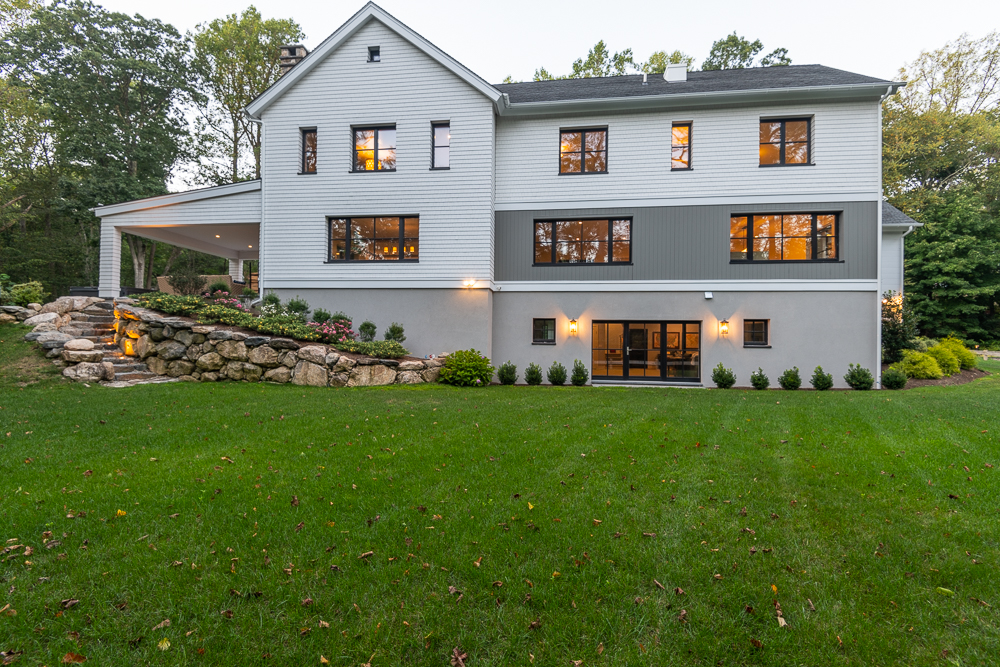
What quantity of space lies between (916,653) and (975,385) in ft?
43.1

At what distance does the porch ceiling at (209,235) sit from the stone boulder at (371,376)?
6481 mm

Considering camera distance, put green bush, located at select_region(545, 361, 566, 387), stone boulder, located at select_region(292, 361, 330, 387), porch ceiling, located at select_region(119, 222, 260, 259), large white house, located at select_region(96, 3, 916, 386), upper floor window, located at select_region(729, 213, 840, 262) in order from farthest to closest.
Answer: porch ceiling, located at select_region(119, 222, 260, 259) < green bush, located at select_region(545, 361, 566, 387) < upper floor window, located at select_region(729, 213, 840, 262) < large white house, located at select_region(96, 3, 916, 386) < stone boulder, located at select_region(292, 361, 330, 387)

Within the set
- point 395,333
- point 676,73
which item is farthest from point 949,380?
point 395,333

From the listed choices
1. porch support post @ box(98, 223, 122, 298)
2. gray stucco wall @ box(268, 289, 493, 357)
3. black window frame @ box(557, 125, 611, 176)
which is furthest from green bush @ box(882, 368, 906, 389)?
porch support post @ box(98, 223, 122, 298)

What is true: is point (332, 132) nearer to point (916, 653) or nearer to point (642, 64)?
point (916, 653)

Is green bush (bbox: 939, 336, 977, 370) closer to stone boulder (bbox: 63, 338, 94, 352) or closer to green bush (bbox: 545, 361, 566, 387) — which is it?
green bush (bbox: 545, 361, 566, 387)

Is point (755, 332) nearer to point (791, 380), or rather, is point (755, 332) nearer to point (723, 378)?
point (791, 380)

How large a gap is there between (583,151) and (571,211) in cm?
179

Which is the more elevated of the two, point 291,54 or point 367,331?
point 291,54

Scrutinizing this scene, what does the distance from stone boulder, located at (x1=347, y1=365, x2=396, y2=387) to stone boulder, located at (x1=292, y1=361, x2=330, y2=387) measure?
59cm

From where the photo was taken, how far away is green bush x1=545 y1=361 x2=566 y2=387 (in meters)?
12.4

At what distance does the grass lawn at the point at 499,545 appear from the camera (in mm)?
2227

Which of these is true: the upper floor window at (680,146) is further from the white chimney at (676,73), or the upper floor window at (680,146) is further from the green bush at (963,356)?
the green bush at (963,356)

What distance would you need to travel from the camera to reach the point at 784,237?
40.4ft
